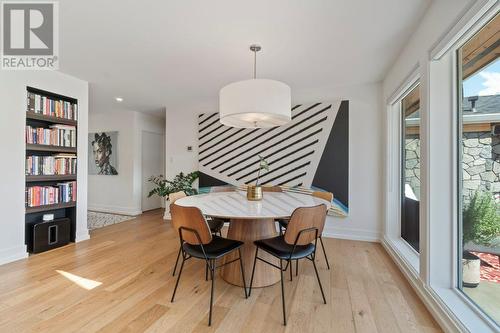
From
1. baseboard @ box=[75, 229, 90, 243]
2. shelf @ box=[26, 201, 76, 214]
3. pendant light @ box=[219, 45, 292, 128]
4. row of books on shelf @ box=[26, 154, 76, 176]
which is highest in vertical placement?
pendant light @ box=[219, 45, 292, 128]

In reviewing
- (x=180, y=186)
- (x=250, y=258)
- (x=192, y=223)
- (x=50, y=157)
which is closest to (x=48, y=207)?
(x=50, y=157)

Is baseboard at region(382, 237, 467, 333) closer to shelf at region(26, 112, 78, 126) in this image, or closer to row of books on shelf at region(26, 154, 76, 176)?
row of books on shelf at region(26, 154, 76, 176)

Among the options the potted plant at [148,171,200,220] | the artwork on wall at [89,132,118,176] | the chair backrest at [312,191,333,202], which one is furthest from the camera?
the artwork on wall at [89,132,118,176]

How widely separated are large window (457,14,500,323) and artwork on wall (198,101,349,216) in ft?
5.91

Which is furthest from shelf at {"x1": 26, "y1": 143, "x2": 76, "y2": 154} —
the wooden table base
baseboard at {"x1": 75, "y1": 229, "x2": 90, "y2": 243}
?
the wooden table base

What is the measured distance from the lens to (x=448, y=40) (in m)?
1.57

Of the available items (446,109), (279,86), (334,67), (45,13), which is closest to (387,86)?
(334,67)

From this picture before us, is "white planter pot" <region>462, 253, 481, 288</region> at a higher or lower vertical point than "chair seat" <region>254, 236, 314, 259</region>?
lower

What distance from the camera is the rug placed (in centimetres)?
414

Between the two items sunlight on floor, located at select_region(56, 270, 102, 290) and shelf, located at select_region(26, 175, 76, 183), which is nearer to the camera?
sunlight on floor, located at select_region(56, 270, 102, 290)

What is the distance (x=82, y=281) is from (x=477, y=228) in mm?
3206

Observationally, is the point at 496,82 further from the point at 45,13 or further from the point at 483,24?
the point at 45,13

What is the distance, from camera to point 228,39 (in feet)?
7.39

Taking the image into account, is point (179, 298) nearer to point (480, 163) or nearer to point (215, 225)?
point (215, 225)
